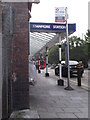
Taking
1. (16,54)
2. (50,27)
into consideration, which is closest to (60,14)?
(50,27)

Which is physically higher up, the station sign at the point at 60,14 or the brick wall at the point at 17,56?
the station sign at the point at 60,14

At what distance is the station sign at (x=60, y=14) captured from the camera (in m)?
11.1

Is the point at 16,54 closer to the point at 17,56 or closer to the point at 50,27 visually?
the point at 17,56

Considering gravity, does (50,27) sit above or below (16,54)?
above

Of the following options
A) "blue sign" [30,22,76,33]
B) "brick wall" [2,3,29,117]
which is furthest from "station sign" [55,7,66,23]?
"brick wall" [2,3,29,117]

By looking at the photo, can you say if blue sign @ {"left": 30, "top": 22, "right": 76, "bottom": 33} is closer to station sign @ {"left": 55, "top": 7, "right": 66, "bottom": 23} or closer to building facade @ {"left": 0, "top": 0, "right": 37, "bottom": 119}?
station sign @ {"left": 55, "top": 7, "right": 66, "bottom": 23}

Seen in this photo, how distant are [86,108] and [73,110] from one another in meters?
0.51

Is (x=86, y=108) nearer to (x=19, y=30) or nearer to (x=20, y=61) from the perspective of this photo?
(x=20, y=61)

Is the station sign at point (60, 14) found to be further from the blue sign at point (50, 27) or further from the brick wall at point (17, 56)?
the brick wall at point (17, 56)

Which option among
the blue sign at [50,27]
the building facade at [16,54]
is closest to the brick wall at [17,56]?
the building facade at [16,54]

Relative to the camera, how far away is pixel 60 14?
11.1 meters

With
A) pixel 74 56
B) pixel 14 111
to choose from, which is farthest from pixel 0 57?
pixel 74 56

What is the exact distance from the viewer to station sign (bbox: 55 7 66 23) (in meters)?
11.1

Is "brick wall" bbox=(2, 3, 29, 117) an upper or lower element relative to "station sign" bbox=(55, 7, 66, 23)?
lower
